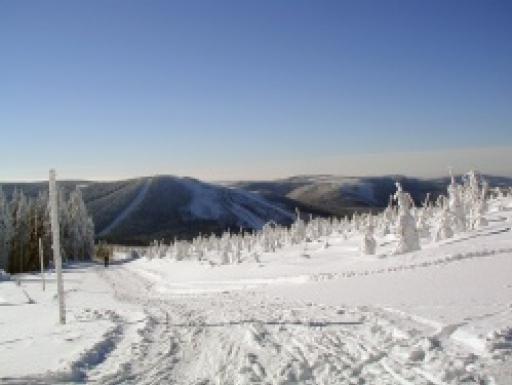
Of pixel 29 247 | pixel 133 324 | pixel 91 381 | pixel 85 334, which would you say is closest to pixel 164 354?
pixel 91 381

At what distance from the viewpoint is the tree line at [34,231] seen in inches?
3073

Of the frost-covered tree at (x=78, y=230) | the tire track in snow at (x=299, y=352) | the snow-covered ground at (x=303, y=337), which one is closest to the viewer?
the tire track in snow at (x=299, y=352)

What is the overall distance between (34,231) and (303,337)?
269 feet

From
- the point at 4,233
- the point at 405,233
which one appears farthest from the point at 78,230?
the point at 405,233

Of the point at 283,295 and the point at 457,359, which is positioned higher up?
the point at 457,359

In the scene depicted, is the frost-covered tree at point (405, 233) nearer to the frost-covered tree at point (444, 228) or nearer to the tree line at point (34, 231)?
the frost-covered tree at point (444, 228)

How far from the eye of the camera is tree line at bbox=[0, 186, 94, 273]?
7806 cm

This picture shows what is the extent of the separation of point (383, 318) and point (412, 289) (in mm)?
5257

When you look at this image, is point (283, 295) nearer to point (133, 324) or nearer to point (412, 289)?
point (412, 289)

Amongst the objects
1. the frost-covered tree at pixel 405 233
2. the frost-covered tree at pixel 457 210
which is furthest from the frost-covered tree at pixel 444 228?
the frost-covered tree at pixel 405 233

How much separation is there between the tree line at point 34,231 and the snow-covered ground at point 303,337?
57135 millimetres

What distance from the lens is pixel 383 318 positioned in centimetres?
1479

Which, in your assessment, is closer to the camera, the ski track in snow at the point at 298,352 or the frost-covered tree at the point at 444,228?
the ski track in snow at the point at 298,352

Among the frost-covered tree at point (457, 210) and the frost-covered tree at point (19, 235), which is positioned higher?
the frost-covered tree at point (457, 210)
